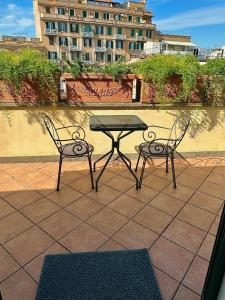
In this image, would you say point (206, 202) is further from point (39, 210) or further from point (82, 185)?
point (39, 210)

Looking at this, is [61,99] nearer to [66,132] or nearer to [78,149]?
[66,132]

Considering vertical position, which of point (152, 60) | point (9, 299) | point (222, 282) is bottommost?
point (9, 299)

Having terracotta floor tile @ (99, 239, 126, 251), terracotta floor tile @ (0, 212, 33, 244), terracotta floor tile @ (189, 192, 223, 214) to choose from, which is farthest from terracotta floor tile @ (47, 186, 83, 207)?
terracotta floor tile @ (189, 192, 223, 214)

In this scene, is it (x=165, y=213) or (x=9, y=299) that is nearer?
(x=9, y=299)

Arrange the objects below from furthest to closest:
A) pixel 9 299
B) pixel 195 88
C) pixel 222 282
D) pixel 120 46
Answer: pixel 120 46 < pixel 195 88 < pixel 9 299 < pixel 222 282

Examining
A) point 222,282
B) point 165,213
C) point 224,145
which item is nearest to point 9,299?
point 222,282

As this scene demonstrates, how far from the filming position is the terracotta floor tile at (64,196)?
7.04ft

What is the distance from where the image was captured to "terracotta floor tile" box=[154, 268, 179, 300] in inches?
49.7

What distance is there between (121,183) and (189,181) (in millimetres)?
863

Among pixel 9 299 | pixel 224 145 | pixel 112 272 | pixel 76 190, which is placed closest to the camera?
pixel 9 299

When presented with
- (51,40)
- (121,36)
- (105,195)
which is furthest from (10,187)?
(121,36)

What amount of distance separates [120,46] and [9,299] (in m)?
29.8

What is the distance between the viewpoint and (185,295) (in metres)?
1.26

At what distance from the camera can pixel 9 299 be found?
1222 mm
